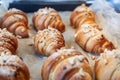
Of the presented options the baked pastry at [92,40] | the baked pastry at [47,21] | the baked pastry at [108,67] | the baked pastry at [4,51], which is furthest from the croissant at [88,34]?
the baked pastry at [4,51]

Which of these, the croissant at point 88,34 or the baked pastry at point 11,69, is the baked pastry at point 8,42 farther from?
the croissant at point 88,34

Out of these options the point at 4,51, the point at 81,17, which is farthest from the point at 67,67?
the point at 81,17

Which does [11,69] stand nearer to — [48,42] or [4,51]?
[4,51]

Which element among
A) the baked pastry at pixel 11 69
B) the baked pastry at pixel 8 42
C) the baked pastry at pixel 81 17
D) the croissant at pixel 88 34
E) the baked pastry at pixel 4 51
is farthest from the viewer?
the baked pastry at pixel 81 17

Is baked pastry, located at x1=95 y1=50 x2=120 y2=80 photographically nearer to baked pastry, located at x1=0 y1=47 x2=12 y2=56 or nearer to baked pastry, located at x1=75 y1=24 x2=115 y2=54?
baked pastry, located at x1=75 y1=24 x2=115 y2=54

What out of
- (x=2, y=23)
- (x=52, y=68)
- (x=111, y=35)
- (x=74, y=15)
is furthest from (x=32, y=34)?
(x=52, y=68)

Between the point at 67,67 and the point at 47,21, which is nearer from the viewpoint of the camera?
the point at 67,67

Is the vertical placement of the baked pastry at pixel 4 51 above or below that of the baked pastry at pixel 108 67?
above

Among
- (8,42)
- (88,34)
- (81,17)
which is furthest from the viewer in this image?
(81,17)
